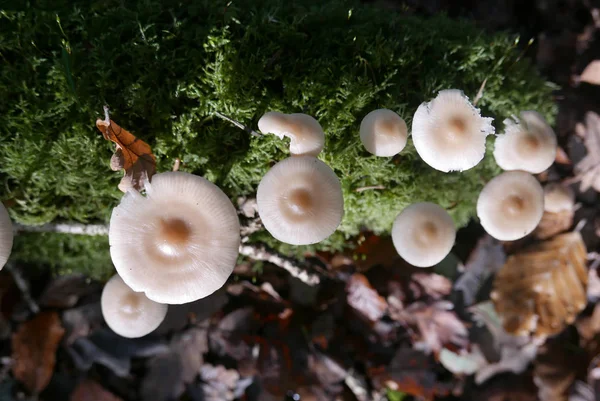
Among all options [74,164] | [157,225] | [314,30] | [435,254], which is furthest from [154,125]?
[435,254]

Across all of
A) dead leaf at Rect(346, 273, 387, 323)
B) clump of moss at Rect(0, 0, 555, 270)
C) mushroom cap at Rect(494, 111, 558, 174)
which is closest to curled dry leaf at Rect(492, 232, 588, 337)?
dead leaf at Rect(346, 273, 387, 323)

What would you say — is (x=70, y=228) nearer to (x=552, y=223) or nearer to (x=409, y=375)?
(x=409, y=375)

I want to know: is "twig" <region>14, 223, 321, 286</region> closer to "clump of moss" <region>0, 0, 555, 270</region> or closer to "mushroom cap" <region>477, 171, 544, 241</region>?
"clump of moss" <region>0, 0, 555, 270</region>

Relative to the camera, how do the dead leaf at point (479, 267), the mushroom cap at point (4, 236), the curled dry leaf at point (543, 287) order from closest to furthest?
the mushroom cap at point (4, 236), the curled dry leaf at point (543, 287), the dead leaf at point (479, 267)

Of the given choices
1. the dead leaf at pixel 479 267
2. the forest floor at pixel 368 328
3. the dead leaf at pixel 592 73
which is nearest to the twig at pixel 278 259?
the forest floor at pixel 368 328

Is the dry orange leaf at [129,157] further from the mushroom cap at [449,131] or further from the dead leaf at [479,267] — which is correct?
the dead leaf at [479,267]

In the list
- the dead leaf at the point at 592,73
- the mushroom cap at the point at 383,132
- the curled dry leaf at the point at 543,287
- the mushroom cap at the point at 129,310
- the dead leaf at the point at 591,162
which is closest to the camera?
the mushroom cap at the point at 383,132

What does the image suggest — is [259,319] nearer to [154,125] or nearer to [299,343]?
[299,343]

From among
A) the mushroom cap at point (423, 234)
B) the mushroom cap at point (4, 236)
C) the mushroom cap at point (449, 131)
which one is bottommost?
the mushroom cap at point (4, 236)
